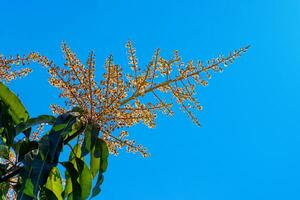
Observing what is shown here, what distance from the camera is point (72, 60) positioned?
9.65 ft

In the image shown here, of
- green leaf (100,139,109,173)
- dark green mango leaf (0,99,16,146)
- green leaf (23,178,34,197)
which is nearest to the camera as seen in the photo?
green leaf (23,178,34,197)

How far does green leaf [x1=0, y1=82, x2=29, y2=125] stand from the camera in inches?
113

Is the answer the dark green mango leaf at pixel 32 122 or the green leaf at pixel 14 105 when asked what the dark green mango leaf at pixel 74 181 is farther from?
the green leaf at pixel 14 105

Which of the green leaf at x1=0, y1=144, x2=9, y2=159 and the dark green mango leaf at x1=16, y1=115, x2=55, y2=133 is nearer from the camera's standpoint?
the dark green mango leaf at x1=16, y1=115, x2=55, y2=133

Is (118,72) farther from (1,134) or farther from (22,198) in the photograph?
(22,198)

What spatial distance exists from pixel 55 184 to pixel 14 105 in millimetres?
558

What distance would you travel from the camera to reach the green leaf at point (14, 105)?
113 inches

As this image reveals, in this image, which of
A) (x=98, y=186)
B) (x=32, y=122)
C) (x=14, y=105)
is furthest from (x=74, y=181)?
(x=14, y=105)

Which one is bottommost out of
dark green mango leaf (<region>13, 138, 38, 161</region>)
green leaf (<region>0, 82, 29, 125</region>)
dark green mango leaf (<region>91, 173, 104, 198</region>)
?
dark green mango leaf (<region>91, 173, 104, 198</region>)

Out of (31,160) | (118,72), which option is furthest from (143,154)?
(31,160)

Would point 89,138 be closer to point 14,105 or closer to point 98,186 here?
point 98,186

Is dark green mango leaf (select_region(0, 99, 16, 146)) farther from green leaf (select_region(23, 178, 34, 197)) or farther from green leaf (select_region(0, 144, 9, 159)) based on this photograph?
green leaf (select_region(23, 178, 34, 197))

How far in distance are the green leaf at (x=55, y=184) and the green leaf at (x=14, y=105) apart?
0.41 meters

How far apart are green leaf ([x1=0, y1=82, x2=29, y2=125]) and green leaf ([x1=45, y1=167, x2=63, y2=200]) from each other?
0.41m
